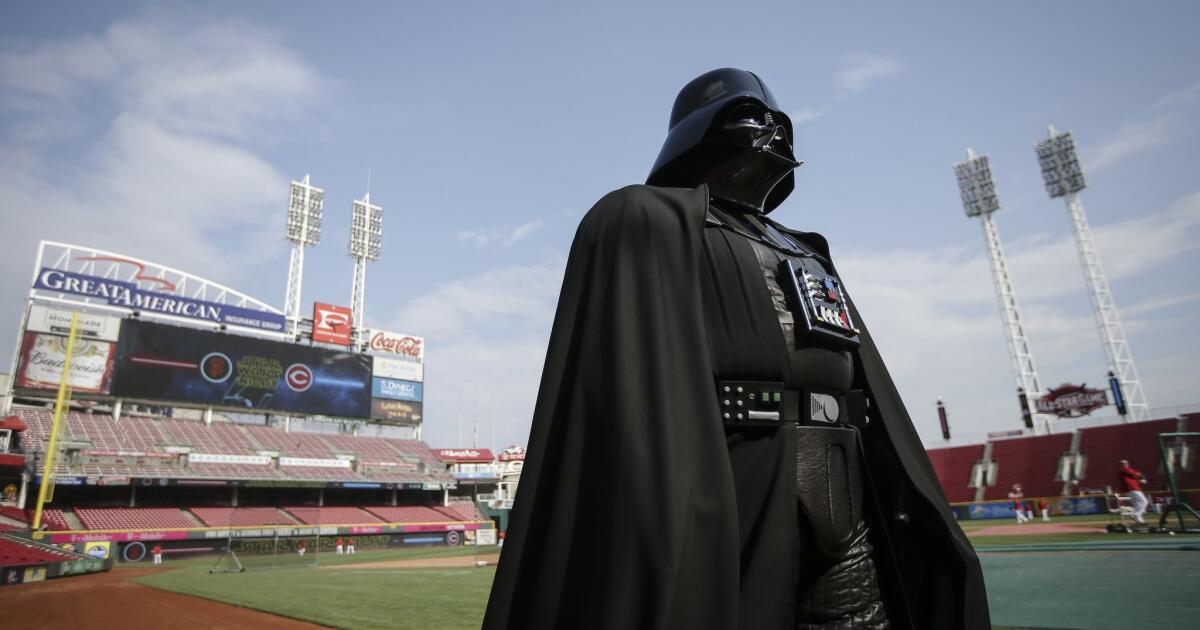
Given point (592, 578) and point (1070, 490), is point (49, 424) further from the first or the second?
point (1070, 490)

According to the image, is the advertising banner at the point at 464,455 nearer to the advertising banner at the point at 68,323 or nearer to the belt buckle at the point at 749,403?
the advertising banner at the point at 68,323

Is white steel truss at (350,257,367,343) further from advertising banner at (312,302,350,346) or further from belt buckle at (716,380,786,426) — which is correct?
belt buckle at (716,380,786,426)

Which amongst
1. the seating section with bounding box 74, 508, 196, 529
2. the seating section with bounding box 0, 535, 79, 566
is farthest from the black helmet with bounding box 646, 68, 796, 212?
the seating section with bounding box 74, 508, 196, 529

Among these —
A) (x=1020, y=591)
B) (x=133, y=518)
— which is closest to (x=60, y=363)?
(x=133, y=518)

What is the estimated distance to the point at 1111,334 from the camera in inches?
1622

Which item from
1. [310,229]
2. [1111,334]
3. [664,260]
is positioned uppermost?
[310,229]

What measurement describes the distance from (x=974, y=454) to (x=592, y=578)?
1810 inches

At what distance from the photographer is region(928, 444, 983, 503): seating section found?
3731 cm

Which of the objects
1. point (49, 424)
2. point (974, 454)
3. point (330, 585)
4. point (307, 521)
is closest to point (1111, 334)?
point (974, 454)

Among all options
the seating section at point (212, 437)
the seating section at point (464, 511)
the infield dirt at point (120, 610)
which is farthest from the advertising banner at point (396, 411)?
the infield dirt at point (120, 610)

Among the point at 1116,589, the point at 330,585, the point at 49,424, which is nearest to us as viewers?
the point at 1116,589

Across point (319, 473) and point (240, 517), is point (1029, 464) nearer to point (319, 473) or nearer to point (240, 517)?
point (319, 473)

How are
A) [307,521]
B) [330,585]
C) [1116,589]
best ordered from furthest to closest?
[307,521], [330,585], [1116,589]

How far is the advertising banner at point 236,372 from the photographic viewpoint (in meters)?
34.2
